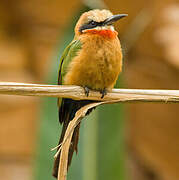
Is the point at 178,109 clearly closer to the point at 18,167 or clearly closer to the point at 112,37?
the point at 18,167

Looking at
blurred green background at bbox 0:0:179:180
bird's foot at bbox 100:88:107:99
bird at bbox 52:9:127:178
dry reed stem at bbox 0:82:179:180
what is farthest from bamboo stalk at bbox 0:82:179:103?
blurred green background at bbox 0:0:179:180

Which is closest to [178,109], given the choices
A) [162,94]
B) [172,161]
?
[172,161]

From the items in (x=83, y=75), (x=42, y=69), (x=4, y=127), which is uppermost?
(x=83, y=75)

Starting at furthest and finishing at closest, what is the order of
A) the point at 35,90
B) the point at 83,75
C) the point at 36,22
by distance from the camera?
the point at 36,22
the point at 83,75
the point at 35,90

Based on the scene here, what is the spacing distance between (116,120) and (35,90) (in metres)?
0.90

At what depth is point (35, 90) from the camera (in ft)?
4.47

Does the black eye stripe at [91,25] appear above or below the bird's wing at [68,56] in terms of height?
above

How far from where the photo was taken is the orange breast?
1.79 m

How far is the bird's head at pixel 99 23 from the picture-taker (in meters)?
1.84

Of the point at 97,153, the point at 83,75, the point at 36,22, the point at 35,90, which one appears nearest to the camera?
the point at 35,90

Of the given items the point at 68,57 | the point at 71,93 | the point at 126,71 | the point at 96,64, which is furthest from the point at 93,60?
the point at 126,71

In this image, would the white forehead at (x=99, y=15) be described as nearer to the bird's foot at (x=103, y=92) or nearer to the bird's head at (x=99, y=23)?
the bird's head at (x=99, y=23)

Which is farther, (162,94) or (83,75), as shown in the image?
(83,75)

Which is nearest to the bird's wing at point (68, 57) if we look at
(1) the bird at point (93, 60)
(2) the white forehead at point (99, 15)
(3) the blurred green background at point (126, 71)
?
(1) the bird at point (93, 60)
